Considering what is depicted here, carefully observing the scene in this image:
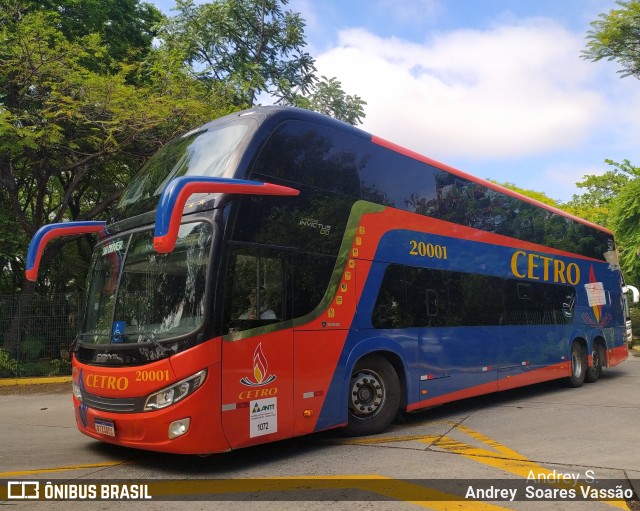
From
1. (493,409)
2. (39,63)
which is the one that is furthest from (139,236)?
(39,63)

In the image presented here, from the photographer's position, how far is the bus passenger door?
582cm

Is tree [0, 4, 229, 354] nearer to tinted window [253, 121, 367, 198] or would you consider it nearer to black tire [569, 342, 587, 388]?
tinted window [253, 121, 367, 198]

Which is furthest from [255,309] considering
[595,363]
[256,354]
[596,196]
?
[596,196]

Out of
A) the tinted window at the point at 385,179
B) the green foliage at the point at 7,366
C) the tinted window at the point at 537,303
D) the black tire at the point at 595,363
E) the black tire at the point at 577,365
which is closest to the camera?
the tinted window at the point at 385,179

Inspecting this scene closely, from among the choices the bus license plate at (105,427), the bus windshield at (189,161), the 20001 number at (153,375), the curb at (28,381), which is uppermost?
the bus windshield at (189,161)

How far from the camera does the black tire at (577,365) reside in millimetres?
12797

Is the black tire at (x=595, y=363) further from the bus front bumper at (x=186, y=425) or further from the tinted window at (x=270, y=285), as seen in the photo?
the bus front bumper at (x=186, y=425)

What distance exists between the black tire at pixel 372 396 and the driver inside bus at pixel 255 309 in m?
1.75

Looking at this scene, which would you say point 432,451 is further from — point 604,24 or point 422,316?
point 604,24

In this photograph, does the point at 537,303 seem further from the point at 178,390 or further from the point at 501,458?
the point at 178,390

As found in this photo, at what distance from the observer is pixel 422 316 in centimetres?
852

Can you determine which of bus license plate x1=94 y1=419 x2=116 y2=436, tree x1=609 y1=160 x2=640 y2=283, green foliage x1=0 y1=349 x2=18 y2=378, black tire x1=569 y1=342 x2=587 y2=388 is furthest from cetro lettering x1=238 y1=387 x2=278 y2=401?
tree x1=609 y1=160 x2=640 y2=283

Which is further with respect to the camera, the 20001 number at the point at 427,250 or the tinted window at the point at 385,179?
the 20001 number at the point at 427,250

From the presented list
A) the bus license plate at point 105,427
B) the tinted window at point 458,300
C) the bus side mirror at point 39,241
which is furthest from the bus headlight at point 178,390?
the tinted window at point 458,300
